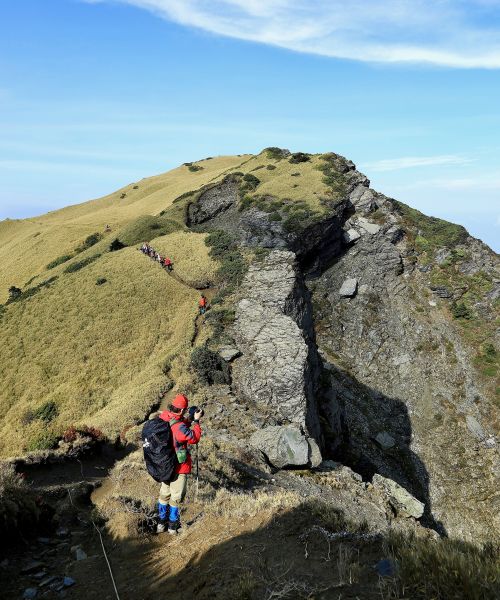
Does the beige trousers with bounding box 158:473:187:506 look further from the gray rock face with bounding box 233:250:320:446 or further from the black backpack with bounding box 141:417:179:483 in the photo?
the gray rock face with bounding box 233:250:320:446

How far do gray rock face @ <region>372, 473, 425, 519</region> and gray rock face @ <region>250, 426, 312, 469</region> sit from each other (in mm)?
4560

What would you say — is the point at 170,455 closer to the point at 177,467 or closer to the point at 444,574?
the point at 177,467

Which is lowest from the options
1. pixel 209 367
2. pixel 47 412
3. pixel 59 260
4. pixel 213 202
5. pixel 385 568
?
pixel 47 412

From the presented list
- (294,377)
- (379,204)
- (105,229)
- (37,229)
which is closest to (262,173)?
(379,204)

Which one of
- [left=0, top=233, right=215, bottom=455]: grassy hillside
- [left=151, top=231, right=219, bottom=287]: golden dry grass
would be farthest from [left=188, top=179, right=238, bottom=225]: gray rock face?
[left=0, top=233, right=215, bottom=455]: grassy hillside

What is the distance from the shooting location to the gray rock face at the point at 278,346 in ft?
91.5

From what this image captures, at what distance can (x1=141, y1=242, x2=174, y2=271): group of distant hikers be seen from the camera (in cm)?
5066

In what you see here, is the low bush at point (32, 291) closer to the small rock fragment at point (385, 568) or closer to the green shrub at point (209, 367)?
the green shrub at point (209, 367)

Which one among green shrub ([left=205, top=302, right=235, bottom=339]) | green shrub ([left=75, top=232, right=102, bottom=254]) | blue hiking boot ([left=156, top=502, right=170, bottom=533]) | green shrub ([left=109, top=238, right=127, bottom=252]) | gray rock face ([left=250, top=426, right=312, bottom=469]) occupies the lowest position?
gray rock face ([left=250, top=426, right=312, bottom=469])

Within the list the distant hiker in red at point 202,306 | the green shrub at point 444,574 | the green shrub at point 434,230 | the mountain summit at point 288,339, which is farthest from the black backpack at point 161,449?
the green shrub at point 434,230

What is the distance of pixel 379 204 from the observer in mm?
67000

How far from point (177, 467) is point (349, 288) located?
157ft

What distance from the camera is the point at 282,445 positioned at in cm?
2241

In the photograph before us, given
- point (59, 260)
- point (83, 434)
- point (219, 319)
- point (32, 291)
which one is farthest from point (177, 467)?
point (59, 260)
